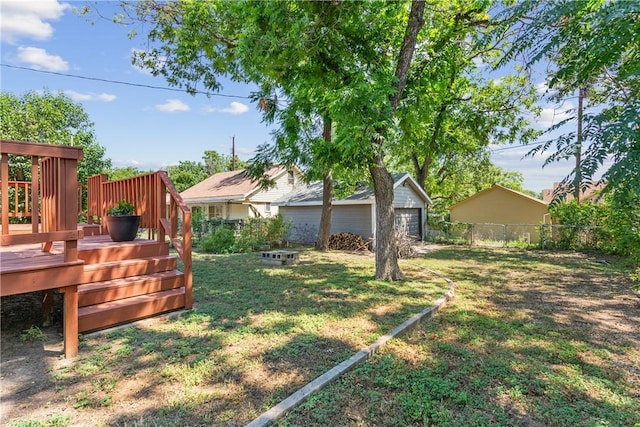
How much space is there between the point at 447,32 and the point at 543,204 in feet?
58.4

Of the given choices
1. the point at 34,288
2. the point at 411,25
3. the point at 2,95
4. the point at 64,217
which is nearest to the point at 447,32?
the point at 411,25

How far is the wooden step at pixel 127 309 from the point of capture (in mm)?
3881

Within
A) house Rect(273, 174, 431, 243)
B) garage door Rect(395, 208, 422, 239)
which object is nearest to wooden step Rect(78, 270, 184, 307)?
house Rect(273, 174, 431, 243)

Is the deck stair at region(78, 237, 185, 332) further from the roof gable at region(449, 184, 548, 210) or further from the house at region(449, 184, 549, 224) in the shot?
the roof gable at region(449, 184, 548, 210)

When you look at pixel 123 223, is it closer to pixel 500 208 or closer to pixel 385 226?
pixel 385 226

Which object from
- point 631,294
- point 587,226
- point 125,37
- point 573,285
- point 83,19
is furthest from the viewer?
point 587,226

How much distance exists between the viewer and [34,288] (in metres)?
3.20

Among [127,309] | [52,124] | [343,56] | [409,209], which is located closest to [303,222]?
[409,209]

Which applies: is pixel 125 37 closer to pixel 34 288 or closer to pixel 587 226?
pixel 34 288

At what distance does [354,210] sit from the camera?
1460cm

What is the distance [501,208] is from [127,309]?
24377 millimetres

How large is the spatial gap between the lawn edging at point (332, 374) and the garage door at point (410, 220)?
10428 millimetres

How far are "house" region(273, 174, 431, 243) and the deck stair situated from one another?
9.84 m

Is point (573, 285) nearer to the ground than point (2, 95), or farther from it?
nearer to the ground
